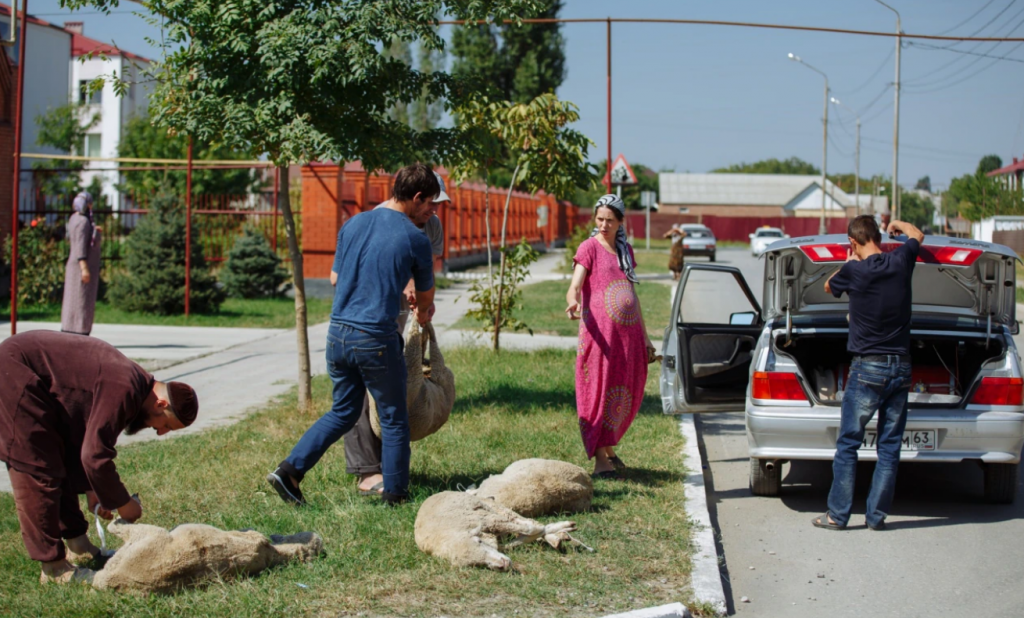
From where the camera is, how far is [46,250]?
17172 millimetres

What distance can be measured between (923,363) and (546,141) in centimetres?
483

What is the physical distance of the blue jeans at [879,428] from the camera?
580cm

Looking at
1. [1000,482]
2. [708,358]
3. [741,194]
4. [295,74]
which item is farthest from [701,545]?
→ [741,194]

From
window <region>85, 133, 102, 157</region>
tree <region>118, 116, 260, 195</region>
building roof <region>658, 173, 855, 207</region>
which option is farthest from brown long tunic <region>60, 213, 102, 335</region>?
building roof <region>658, 173, 855, 207</region>

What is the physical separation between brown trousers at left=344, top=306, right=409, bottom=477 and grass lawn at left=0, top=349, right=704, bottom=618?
0.60 ft

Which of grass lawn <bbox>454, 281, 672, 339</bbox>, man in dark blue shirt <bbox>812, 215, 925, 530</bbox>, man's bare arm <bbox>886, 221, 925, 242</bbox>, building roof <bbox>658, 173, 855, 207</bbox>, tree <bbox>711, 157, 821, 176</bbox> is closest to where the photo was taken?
man in dark blue shirt <bbox>812, 215, 925, 530</bbox>

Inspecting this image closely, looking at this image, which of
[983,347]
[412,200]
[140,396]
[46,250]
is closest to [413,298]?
[412,200]

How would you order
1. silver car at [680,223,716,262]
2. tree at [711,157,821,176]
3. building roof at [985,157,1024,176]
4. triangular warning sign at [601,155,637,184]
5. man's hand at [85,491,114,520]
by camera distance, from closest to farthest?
man's hand at [85,491,114,520]
triangular warning sign at [601,155,637,184]
silver car at [680,223,716,262]
building roof at [985,157,1024,176]
tree at [711,157,821,176]

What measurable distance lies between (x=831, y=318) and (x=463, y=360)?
19.4ft

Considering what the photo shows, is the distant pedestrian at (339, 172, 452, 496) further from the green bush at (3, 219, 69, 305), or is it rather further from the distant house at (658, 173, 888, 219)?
the distant house at (658, 173, 888, 219)

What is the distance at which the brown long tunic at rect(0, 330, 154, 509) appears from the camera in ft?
13.2

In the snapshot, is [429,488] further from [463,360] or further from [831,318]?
[463,360]

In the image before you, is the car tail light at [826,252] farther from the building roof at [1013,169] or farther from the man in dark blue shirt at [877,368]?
the building roof at [1013,169]

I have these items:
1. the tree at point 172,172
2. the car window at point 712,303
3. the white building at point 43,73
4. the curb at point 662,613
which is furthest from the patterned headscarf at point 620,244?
the white building at point 43,73
